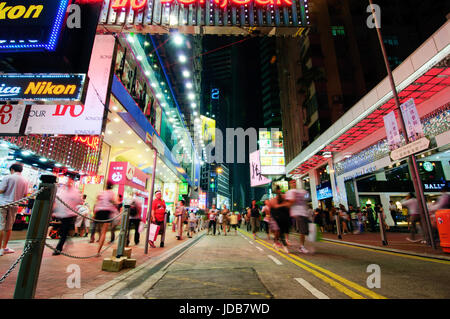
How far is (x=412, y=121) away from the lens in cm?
734

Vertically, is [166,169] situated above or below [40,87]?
above

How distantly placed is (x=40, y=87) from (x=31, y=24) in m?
1.76

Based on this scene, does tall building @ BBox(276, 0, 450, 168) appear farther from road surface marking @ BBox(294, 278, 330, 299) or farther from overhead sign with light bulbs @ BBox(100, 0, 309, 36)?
road surface marking @ BBox(294, 278, 330, 299)

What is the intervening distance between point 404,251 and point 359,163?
33.8ft

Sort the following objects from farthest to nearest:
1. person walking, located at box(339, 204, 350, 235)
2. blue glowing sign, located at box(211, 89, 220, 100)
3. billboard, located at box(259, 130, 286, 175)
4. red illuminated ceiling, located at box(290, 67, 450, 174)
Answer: blue glowing sign, located at box(211, 89, 220, 100) < billboard, located at box(259, 130, 286, 175) < person walking, located at box(339, 204, 350, 235) < red illuminated ceiling, located at box(290, 67, 450, 174)

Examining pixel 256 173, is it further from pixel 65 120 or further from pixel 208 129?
pixel 65 120

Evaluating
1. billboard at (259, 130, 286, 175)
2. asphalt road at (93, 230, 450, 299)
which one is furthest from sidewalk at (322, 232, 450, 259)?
billboard at (259, 130, 286, 175)

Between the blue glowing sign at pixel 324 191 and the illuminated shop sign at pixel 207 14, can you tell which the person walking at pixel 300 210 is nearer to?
the illuminated shop sign at pixel 207 14

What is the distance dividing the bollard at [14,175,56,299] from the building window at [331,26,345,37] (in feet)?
110

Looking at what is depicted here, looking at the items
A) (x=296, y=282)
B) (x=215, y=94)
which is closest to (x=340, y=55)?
(x=296, y=282)

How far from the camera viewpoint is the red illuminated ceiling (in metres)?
8.70

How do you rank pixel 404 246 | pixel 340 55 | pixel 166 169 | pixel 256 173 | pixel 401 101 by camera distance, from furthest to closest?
pixel 256 173, pixel 340 55, pixel 166 169, pixel 401 101, pixel 404 246

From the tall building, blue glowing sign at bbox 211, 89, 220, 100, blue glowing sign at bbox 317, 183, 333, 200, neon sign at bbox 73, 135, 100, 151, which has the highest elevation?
blue glowing sign at bbox 211, 89, 220, 100

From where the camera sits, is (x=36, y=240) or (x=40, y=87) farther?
(x=40, y=87)
